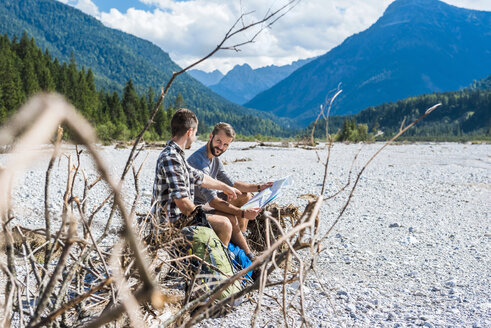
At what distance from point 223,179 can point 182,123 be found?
1294 mm

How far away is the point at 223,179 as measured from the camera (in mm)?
4852

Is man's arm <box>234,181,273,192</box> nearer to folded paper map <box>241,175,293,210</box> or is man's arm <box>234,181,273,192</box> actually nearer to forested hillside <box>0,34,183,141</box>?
folded paper map <box>241,175,293,210</box>

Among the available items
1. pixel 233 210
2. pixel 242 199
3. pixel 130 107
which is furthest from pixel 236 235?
pixel 130 107

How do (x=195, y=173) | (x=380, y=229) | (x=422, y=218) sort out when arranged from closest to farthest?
1. (x=195, y=173)
2. (x=380, y=229)
3. (x=422, y=218)

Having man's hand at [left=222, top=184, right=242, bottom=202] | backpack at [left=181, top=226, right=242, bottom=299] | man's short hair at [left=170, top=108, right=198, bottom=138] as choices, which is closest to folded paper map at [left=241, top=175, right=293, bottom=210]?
man's hand at [left=222, top=184, right=242, bottom=202]

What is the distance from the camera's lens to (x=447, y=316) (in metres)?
3.08

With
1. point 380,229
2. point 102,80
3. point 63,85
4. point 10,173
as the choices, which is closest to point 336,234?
point 380,229

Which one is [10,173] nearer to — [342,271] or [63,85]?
[342,271]

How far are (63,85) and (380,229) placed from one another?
46387mm

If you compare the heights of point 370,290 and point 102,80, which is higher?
point 102,80

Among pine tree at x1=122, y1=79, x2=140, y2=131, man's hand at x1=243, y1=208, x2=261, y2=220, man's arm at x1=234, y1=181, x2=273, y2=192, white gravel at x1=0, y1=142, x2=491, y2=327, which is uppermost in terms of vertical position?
pine tree at x1=122, y1=79, x2=140, y2=131

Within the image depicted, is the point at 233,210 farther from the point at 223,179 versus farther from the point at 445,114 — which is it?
the point at 445,114

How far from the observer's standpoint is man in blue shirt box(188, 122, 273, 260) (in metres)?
3.83

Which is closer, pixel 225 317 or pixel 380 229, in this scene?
pixel 225 317
